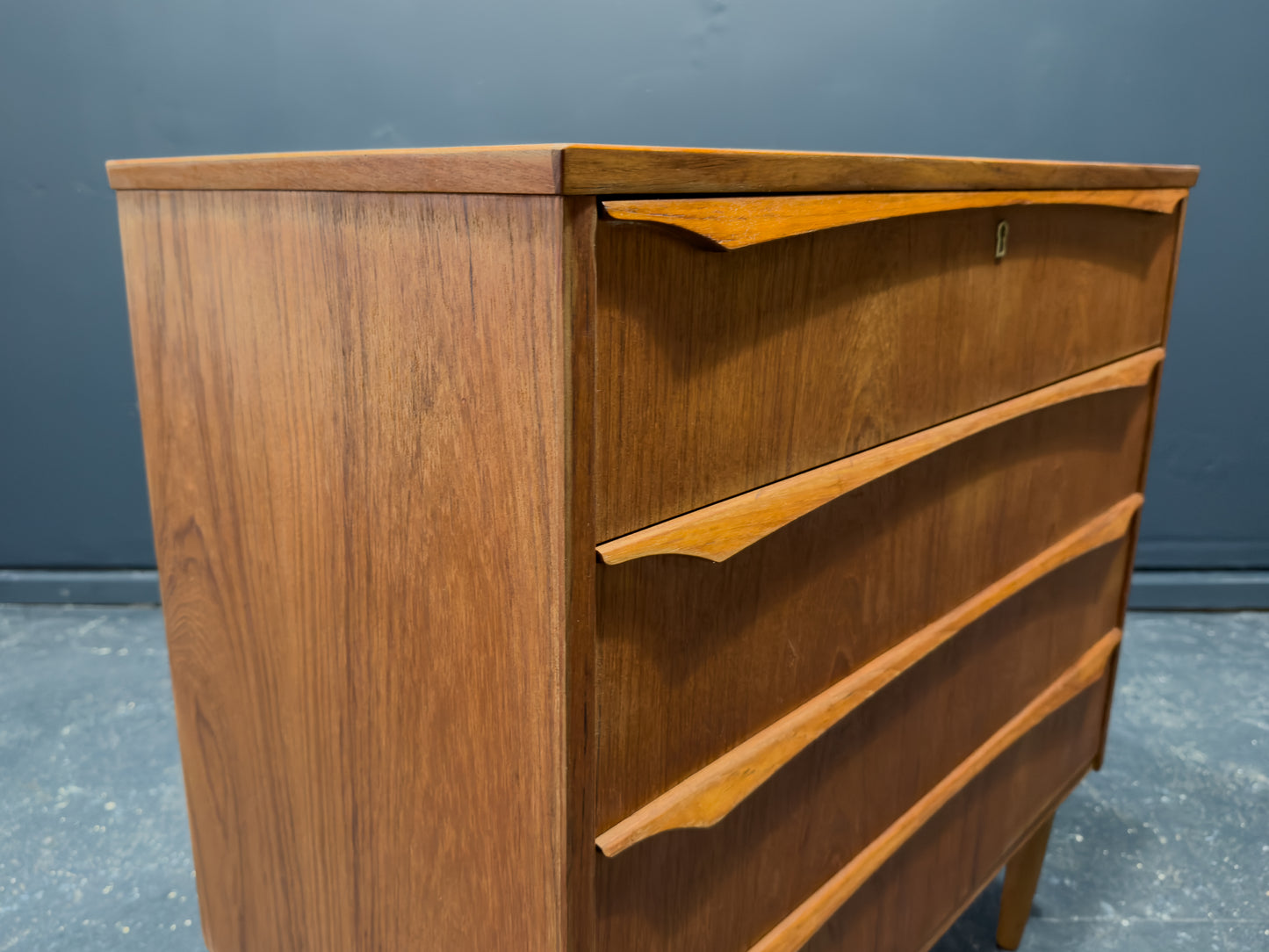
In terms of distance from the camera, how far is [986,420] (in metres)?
0.88

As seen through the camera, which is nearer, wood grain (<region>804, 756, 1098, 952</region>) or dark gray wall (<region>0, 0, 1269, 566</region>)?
wood grain (<region>804, 756, 1098, 952</region>)

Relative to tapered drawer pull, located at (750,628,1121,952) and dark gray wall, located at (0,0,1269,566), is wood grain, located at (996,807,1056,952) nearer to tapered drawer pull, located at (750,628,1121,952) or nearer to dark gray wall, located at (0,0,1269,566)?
tapered drawer pull, located at (750,628,1121,952)

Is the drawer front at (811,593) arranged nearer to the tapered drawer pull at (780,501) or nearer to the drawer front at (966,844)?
the tapered drawer pull at (780,501)

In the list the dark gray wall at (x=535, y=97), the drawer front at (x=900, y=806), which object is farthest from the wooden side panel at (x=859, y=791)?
the dark gray wall at (x=535, y=97)

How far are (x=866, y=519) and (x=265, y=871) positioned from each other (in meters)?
0.58

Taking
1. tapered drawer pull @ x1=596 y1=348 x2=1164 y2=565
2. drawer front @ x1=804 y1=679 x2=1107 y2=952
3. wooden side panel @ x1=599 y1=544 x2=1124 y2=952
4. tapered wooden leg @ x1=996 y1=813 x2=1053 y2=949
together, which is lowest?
tapered wooden leg @ x1=996 y1=813 x2=1053 y2=949

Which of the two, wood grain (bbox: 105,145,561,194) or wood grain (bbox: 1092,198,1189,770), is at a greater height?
wood grain (bbox: 105,145,561,194)

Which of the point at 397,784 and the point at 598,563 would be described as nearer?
the point at 598,563

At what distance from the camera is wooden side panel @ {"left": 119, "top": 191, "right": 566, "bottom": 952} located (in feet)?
1.79

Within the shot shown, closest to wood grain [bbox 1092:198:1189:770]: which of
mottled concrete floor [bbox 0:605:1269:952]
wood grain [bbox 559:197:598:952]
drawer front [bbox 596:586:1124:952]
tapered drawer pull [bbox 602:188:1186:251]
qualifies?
drawer front [bbox 596:586:1124:952]

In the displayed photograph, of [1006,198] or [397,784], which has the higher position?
[1006,198]

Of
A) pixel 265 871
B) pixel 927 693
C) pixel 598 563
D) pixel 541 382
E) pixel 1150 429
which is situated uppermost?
pixel 541 382

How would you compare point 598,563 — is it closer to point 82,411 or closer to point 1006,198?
point 1006,198

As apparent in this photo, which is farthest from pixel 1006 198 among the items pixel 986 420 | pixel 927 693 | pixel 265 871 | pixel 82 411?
pixel 82 411
